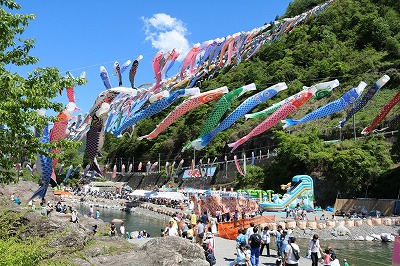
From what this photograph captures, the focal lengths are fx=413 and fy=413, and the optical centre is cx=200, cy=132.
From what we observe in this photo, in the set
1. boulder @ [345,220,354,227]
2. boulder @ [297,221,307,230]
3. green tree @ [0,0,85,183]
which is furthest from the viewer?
boulder @ [297,221,307,230]

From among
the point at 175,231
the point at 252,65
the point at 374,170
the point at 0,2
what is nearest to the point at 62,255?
the point at 0,2

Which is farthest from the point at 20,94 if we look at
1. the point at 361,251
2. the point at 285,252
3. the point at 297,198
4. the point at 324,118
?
the point at 324,118

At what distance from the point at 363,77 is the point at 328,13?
22.8m

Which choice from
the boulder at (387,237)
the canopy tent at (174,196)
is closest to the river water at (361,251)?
the boulder at (387,237)

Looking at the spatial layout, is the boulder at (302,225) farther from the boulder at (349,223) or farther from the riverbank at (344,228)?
the boulder at (349,223)

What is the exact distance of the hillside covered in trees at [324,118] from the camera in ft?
89.2

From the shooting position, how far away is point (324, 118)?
42125mm

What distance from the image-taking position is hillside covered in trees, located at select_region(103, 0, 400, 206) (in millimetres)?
27175

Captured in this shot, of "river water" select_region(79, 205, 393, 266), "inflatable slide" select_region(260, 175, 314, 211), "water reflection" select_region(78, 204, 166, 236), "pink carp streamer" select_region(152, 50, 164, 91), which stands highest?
"pink carp streamer" select_region(152, 50, 164, 91)

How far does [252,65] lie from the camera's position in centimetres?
6406

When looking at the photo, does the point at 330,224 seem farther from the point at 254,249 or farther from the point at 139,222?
the point at 139,222

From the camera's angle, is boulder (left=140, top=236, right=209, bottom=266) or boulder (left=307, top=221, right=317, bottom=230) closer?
boulder (left=140, top=236, right=209, bottom=266)

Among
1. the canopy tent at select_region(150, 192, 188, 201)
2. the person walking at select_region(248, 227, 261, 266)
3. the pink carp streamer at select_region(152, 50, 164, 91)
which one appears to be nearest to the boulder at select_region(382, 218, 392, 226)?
the person walking at select_region(248, 227, 261, 266)

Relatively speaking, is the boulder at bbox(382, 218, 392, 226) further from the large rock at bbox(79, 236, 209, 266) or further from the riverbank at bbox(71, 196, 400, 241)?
the large rock at bbox(79, 236, 209, 266)
